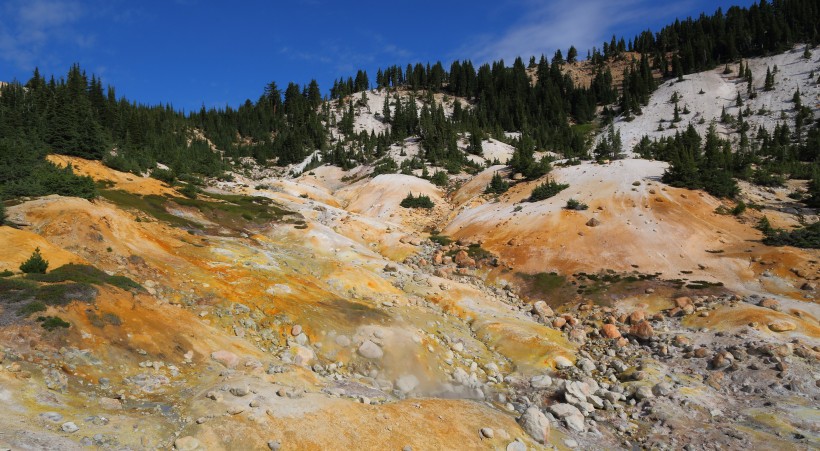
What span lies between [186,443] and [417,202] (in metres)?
50.6

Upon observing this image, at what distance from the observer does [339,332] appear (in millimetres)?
18984

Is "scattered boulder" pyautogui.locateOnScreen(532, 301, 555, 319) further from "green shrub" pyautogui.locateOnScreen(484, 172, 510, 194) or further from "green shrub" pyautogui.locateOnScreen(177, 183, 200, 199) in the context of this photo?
"green shrub" pyautogui.locateOnScreen(177, 183, 200, 199)

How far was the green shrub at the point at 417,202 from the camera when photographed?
58.8 m

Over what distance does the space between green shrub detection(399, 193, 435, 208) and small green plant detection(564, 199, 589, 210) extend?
21.4 meters

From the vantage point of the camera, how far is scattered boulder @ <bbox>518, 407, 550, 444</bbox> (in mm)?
13898

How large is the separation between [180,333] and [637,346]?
74.7 ft

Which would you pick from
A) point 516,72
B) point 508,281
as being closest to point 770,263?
point 508,281

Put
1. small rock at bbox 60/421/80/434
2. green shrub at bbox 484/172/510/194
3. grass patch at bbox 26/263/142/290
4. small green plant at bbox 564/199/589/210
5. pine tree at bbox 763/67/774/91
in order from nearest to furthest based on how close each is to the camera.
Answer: small rock at bbox 60/421/80/434 < grass patch at bbox 26/263/142/290 < small green plant at bbox 564/199/589/210 < green shrub at bbox 484/172/510/194 < pine tree at bbox 763/67/774/91

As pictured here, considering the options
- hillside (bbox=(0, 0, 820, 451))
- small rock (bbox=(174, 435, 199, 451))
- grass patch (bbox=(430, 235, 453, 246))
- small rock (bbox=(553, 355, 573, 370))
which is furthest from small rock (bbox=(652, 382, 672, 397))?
grass patch (bbox=(430, 235, 453, 246))

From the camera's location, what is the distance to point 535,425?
14.1 m

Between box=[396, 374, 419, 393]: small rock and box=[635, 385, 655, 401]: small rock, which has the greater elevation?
box=[396, 374, 419, 393]: small rock

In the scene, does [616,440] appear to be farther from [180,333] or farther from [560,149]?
[560,149]

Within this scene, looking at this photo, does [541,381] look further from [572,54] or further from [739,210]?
[572,54]

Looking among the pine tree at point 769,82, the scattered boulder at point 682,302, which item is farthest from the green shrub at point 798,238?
the pine tree at point 769,82
